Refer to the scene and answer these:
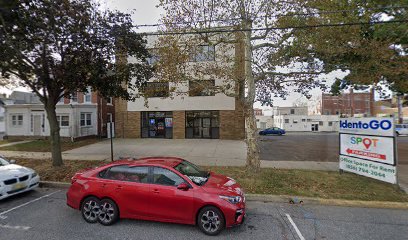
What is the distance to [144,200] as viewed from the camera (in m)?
4.65

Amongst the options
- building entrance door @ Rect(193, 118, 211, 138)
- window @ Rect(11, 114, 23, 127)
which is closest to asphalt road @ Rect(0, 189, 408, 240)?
building entrance door @ Rect(193, 118, 211, 138)

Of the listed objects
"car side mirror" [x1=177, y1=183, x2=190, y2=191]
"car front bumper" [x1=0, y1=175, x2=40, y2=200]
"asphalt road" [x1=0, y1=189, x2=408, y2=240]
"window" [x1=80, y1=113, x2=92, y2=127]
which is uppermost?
"window" [x1=80, y1=113, x2=92, y2=127]

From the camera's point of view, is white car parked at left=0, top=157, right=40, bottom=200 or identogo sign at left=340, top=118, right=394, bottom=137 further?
identogo sign at left=340, top=118, right=394, bottom=137

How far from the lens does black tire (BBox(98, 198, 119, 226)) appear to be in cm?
477

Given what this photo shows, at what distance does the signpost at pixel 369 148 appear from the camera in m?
6.91

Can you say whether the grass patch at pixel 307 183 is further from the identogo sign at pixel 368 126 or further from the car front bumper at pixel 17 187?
the identogo sign at pixel 368 126

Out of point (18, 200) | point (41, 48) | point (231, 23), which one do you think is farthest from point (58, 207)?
point (231, 23)

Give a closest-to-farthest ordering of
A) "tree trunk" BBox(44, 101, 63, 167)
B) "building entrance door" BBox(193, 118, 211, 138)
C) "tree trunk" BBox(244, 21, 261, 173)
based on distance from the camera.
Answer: "tree trunk" BBox(244, 21, 261, 173)
"tree trunk" BBox(44, 101, 63, 167)
"building entrance door" BBox(193, 118, 211, 138)

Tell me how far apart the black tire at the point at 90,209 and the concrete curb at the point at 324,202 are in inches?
157

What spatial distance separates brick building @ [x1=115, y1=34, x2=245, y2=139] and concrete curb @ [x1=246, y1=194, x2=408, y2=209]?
47.1ft

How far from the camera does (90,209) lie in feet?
16.1

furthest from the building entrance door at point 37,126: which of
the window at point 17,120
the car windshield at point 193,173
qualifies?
the car windshield at point 193,173

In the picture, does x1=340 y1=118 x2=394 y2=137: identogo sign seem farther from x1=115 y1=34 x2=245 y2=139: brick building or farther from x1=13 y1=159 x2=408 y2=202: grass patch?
x1=115 y1=34 x2=245 y2=139: brick building

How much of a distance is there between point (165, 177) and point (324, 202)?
4.57 metres
